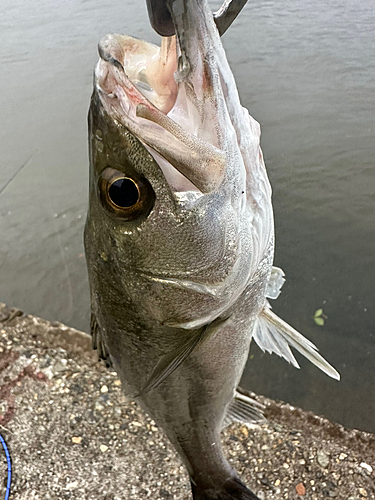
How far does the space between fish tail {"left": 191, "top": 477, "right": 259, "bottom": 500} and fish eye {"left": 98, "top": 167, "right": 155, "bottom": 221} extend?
136cm

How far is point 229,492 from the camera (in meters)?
1.76

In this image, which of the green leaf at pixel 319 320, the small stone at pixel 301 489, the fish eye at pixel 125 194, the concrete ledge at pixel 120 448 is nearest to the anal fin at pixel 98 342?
the fish eye at pixel 125 194

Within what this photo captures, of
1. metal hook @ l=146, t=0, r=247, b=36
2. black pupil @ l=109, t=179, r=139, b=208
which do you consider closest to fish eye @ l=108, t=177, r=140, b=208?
black pupil @ l=109, t=179, r=139, b=208

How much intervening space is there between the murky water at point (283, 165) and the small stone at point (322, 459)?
2.05ft

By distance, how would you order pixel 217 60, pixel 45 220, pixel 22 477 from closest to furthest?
pixel 217 60 < pixel 22 477 < pixel 45 220

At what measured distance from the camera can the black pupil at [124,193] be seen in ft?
3.36

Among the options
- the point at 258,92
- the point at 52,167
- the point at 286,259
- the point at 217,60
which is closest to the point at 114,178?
the point at 217,60

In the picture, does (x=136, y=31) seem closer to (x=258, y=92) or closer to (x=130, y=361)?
(x=258, y=92)

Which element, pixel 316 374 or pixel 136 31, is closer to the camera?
pixel 316 374

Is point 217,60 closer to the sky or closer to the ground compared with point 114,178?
closer to the sky

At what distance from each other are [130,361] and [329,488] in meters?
1.54

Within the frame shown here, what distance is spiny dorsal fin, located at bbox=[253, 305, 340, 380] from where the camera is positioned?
1.50 metres

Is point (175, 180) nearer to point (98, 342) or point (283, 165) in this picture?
point (98, 342)

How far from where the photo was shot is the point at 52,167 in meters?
5.25
